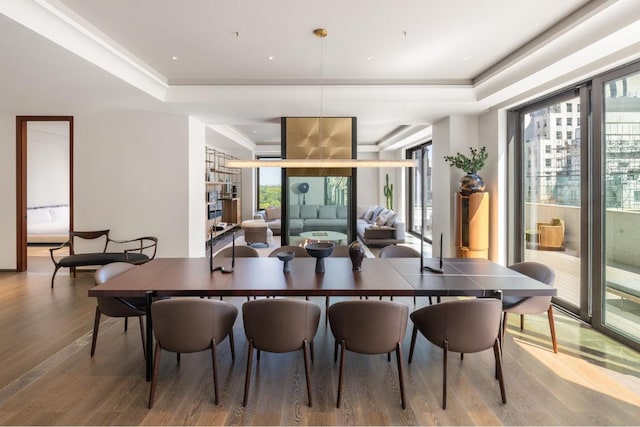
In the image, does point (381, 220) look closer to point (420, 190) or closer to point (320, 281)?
point (420, 190)

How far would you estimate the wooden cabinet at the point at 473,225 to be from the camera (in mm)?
5031

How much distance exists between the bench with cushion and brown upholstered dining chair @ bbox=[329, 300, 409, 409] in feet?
13.0

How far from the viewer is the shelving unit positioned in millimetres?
9336

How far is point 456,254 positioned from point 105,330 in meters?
4.61

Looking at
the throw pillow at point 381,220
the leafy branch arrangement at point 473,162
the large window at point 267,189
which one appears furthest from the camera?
the large window at point 267,189

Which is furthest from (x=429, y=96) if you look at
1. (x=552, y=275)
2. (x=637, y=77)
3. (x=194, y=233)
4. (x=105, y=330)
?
(x=105, y=330)

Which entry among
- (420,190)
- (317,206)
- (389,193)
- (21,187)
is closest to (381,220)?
(420,190)

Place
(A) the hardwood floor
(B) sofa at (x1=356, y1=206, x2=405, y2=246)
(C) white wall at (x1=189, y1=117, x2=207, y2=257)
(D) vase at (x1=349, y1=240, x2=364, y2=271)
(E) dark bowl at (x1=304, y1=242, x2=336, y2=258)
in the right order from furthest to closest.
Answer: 1. (B) sofa at (x1=356, y1=206, x2=405, y2=246)
2. (C) white wall at (x1=189, y1=117, x2=207, y2=257)
3. (D) vase at (x1=349, y1=240, x2=364, y2=271)
4. (E) dark bowl at (x1=304, y1=242, x2=336, y2=258)
5. (A) the hardwood floor

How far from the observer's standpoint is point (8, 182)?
19.6 ft

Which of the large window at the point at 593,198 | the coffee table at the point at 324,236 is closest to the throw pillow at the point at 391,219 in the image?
the coffee table at the point at 324,236

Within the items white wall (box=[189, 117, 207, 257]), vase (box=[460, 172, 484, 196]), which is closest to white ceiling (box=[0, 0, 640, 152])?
white wall (box=[189, 117, 207, 257])

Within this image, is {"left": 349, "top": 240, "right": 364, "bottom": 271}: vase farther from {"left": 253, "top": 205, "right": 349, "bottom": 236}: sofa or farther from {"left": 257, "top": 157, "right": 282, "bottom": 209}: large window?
{"left": 257, "top": 157, "right": 282, "bottom": 209}: large window

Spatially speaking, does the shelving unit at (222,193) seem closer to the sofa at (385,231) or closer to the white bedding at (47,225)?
the white bedding at (47,225)

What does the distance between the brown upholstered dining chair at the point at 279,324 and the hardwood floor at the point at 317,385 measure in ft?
0.83
